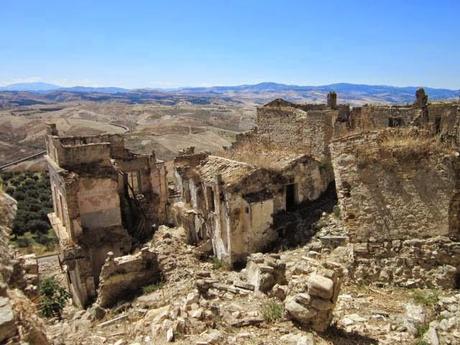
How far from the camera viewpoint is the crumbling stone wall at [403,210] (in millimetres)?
9969

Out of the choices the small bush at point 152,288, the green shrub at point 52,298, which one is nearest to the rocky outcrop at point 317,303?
the small bush at point 152,288

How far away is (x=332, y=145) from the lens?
11.7 meters

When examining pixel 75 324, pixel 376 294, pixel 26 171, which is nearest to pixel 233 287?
pixel 376 294

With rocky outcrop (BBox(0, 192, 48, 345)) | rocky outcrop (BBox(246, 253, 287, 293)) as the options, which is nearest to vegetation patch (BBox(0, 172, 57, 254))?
rocky outcrop (BBox(246, 253, 287, 293))

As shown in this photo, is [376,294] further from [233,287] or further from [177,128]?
[177,128]

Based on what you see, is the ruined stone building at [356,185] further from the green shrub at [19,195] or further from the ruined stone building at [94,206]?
the green shrub at [19,195]

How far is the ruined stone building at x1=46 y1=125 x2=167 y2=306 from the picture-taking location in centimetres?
1762

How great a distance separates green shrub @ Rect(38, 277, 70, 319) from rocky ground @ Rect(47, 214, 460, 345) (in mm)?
3035

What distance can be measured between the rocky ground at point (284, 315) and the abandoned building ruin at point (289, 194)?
780 millimetres

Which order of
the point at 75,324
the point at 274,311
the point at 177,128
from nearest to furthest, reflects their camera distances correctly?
the point at 274,311, the point at 75,324, the point at 177,128

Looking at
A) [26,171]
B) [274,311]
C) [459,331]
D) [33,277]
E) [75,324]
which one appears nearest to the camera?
[459,331]

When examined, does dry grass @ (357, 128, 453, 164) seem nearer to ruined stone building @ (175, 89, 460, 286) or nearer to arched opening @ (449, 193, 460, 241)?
ruined stone building @ (175, 89, 460, 286)

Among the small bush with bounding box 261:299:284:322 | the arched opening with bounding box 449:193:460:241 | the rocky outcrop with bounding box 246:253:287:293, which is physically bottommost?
the rocky outcrop with bounding box 246:253:287:293

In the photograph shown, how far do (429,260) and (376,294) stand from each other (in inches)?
60.1
